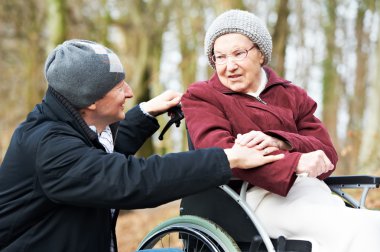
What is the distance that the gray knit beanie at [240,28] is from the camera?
3.18 metres

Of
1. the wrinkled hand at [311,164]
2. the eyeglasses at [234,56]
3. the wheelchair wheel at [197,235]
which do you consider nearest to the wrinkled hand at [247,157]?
the wrinkled hand at [311,164]

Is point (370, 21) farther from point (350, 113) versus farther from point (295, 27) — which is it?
point (350, 113)

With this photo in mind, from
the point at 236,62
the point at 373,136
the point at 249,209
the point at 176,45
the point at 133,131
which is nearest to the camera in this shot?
the point at 249,209

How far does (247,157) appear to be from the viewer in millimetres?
2523

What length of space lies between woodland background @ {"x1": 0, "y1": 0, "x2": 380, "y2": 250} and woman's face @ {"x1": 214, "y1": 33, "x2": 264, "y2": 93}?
6837 millimetres

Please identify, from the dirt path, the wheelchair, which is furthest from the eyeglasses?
the dirt path

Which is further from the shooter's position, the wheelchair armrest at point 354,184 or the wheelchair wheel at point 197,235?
the wheelchair armrest at point 354,184

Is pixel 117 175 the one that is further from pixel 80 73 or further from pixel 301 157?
pixel 301 157

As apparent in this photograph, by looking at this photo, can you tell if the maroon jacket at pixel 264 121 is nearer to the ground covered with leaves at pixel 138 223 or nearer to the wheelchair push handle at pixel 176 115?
the wheelchair push handle at pixel 176 115

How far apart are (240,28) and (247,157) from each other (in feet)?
2.97

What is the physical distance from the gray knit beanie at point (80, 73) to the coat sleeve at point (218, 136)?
22.2 inches

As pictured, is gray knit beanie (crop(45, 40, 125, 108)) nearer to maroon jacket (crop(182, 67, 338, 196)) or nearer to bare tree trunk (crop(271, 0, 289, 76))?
maroon jacket (crop(182, 67, 338, 196))

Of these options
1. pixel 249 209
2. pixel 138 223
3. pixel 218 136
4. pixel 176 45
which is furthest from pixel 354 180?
pixel 176 45

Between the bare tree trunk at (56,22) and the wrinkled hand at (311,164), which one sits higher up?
the bare tree trunk at (56,22)
